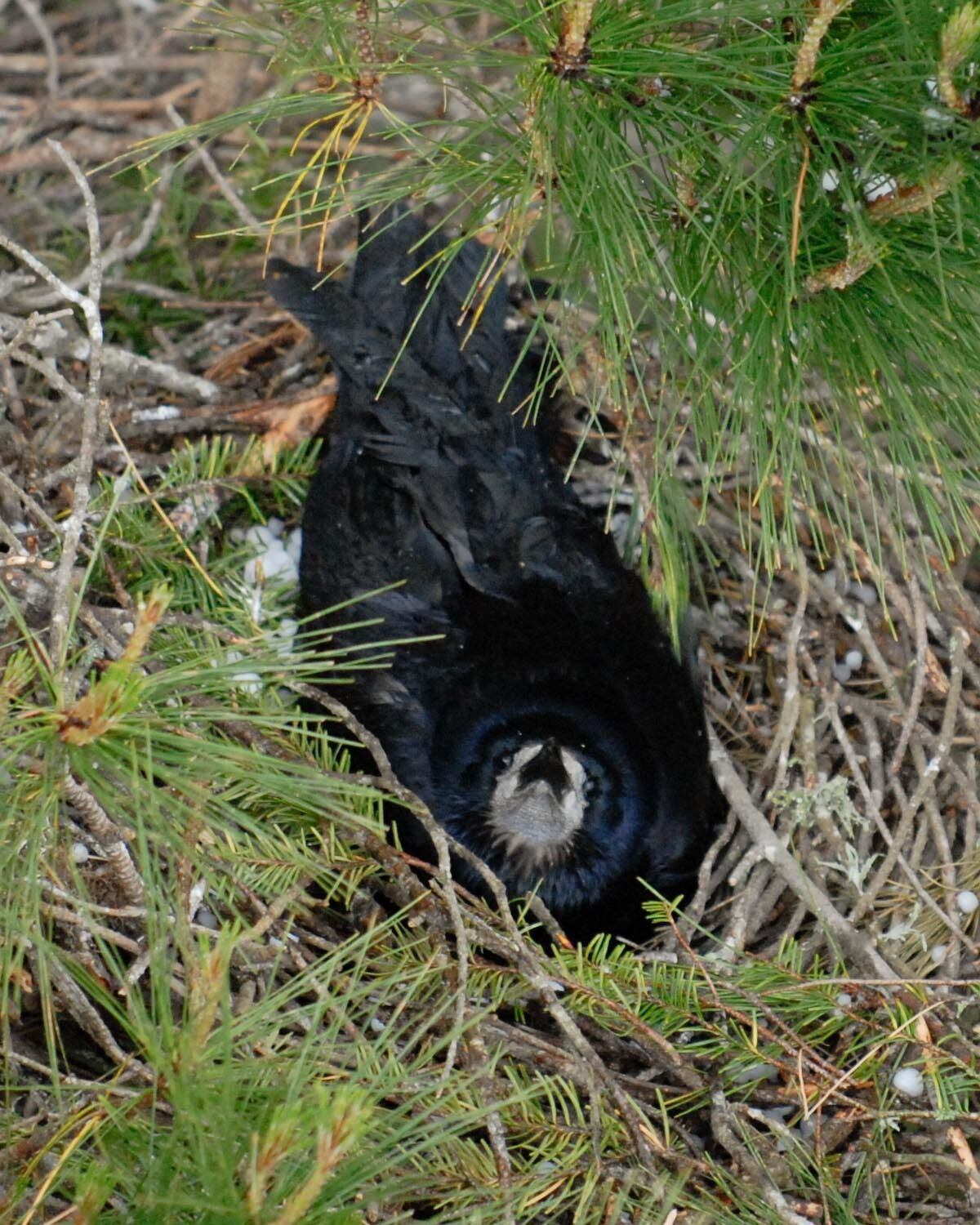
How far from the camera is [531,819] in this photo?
8.75 feet

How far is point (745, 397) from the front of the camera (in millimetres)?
1851

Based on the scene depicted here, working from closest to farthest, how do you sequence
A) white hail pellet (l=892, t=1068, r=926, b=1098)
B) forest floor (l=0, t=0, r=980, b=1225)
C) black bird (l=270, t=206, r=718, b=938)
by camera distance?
1. forest floor (l=0, t=0, r=980, b=1225)
2. white hail pellet (l=892, t=1068, r=926, b=1098)
3. black bird (l=270, t=206, r=718, b=938)

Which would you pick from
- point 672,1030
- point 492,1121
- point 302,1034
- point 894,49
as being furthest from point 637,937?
point 894,49

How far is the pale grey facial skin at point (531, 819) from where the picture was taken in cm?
264

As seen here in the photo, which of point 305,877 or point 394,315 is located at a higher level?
point 394,315

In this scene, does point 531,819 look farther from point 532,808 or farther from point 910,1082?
point 910,1082

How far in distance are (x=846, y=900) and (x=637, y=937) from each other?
426mm

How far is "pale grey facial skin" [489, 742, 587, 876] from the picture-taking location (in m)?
2.64

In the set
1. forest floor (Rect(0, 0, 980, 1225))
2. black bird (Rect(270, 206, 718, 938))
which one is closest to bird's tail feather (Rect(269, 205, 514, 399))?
black bird (Rect(270, 206, 718, 938))

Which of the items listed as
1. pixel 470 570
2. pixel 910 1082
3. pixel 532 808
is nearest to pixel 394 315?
pixel 470 570

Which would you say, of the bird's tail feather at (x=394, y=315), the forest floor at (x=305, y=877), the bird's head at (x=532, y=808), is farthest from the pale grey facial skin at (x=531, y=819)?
the bird's tail feather at (x=394, y=315)

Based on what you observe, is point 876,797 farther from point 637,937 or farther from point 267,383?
point 267,383

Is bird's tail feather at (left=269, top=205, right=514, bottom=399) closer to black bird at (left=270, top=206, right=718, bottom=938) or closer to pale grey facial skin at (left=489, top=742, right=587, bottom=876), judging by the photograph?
black bird at (left=270, top=206, right=718, bottom=938)

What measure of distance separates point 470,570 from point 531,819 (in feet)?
1.77
